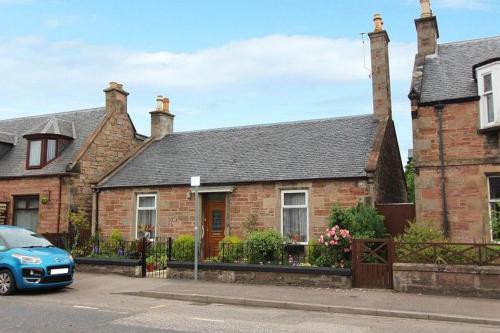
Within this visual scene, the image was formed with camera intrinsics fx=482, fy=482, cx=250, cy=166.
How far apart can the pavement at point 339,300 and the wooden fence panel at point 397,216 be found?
4.22 meters

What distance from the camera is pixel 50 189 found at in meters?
20.6

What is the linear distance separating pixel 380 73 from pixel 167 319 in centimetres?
1417

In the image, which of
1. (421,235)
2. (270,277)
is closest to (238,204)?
(270,277)

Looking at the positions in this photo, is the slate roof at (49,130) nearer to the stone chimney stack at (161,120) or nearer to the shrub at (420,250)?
the stone chimney stack at (161,120)

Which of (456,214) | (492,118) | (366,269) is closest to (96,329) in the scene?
(366,269)

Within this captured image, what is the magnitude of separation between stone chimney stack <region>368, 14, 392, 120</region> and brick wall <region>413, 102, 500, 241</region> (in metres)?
3.68

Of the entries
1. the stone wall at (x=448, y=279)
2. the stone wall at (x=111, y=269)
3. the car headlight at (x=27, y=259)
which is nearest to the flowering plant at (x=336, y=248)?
the stone wall at (x=448, y=279)

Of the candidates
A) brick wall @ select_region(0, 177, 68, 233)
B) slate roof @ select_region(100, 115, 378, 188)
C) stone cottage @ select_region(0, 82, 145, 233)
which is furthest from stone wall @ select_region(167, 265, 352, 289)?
stone cottage @ select_region(0, 82, 145, 233)

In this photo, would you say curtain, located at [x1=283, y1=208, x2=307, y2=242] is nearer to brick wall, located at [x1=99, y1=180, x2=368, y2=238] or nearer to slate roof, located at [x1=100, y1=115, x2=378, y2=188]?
brick wall, located at [x1=99, y1=180, x2=368, y2=238]

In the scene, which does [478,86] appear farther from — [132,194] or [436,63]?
[132,194]

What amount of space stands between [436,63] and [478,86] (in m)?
2.98

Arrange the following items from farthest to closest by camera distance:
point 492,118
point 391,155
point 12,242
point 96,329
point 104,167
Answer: point 104,167
point 391,155
point 492,118
point 12,242
point 96,329

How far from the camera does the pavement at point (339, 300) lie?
931 centimetres

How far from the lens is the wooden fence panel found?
15.6m
